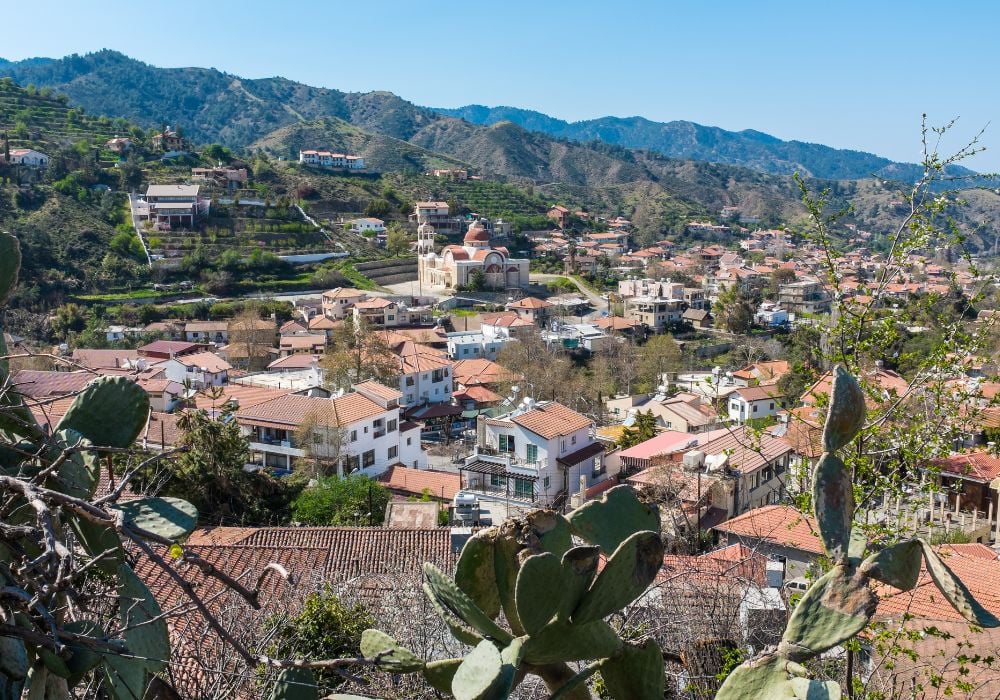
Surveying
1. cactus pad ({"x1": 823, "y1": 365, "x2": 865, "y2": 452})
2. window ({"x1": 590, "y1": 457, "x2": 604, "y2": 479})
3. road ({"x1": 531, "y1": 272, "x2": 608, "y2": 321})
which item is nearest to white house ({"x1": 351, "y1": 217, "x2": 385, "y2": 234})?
road ({"x1": 531, "y1": 272, "x2": 608, "y2": 321})

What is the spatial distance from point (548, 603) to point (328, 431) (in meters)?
13.9

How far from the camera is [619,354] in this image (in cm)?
2959

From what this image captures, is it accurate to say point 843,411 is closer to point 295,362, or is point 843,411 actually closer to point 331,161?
point 295,362

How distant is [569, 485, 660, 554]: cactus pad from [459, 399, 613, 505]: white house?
38.7 feet

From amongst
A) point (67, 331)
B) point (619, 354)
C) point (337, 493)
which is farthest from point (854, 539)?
point (67, 331)

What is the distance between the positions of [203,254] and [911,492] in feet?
120

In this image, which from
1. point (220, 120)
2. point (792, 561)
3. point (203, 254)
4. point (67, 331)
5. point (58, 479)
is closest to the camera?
point (58, 479)

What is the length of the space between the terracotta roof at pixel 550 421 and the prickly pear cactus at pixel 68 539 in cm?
1258

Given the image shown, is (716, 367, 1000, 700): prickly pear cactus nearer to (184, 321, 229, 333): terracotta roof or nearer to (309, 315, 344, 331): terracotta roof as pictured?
(309, 315, 344, 331): terracotta roof

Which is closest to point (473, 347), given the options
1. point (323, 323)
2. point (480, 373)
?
point (480, 373)

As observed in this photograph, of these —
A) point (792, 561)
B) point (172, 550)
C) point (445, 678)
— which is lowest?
point (792, 561)

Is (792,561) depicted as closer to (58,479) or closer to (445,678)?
(445,678)

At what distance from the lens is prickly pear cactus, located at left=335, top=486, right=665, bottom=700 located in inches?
57.4

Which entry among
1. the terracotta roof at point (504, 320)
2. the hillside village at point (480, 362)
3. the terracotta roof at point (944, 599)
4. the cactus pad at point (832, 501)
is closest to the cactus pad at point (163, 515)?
the hillside village at point (480, 362)
